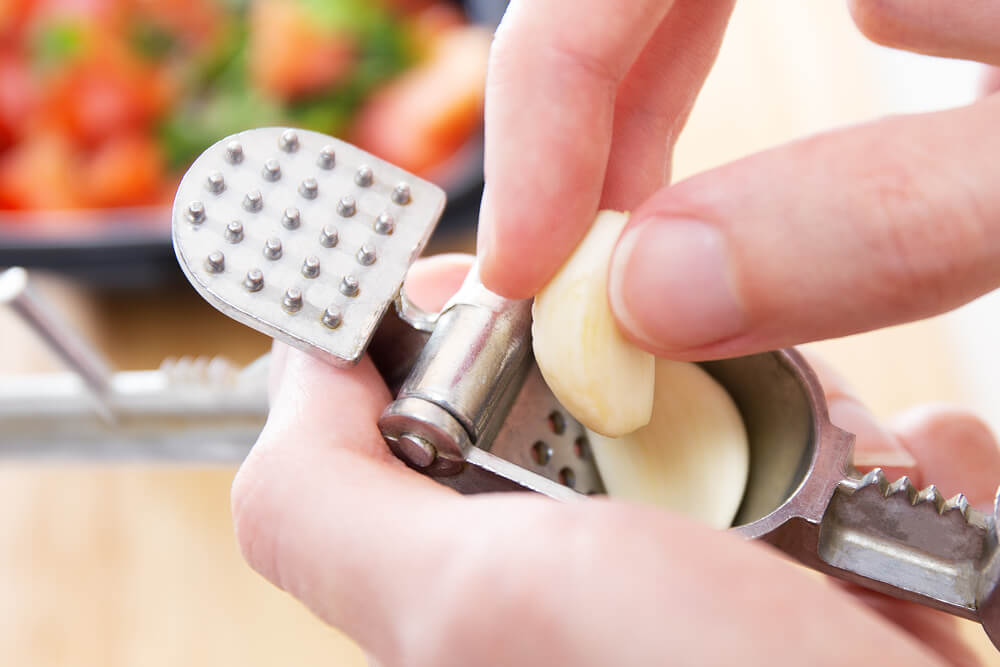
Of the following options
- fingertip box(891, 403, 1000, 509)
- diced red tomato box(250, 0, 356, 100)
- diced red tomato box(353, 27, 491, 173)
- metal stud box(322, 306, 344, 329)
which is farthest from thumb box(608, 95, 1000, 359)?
diced red tomato box(250, 0, 356, 100)

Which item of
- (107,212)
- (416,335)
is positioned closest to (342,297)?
(416,335)

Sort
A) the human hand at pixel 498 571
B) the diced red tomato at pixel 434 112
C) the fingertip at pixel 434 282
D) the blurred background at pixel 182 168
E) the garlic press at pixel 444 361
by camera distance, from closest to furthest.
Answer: the human hand at pixel 498 571, the garlic press at pixel 444 361, the fingertip at pixel 434 282, the blurred background at pixel 182 168, the diced red tomato at pixel 434 112

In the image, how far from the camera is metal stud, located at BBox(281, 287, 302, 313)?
34 centimetres

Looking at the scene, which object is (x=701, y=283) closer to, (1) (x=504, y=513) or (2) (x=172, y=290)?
(1) (x=504, y=513)

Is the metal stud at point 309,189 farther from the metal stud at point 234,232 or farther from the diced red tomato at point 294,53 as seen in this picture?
the diced red tomato at point 294,53

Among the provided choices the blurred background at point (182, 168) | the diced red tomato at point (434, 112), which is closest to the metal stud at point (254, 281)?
the blurred background at point (182, 168)

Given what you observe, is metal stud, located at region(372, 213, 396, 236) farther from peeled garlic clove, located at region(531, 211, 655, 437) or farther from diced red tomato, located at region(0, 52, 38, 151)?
diced red tomato, located at region(0, 52, 38, 151)

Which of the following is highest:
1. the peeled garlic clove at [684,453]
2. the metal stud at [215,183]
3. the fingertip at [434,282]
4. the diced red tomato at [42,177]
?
the metal stud at [215,183]

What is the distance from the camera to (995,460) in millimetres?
531

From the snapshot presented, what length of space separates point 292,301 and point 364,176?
0.06m

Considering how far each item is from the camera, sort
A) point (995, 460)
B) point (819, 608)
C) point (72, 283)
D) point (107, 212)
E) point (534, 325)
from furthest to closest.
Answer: point (107, 212) < point (72, 283) < point (995, 460) < point (534, 325) < point (819, 608)

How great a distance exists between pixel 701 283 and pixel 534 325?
63 millimetres

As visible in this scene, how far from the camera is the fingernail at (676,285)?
315 millimetres

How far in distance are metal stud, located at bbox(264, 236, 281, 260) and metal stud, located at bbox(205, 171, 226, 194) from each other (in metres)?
0.03
